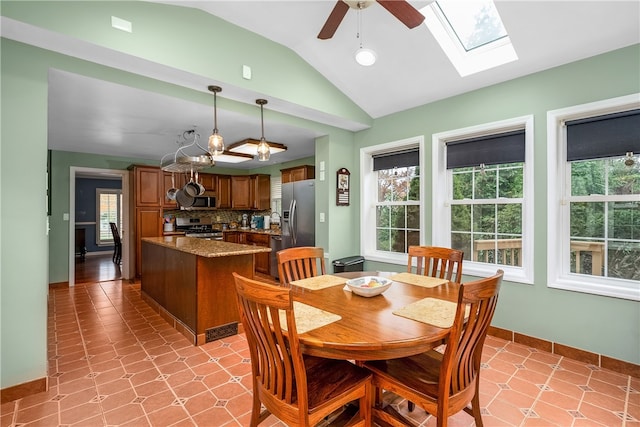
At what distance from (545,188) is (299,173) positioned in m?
3.77

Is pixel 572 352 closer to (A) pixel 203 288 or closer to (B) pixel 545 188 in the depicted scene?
(B) pixel 545 188

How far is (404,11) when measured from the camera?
190cm

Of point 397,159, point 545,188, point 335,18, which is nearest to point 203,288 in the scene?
point 335,18

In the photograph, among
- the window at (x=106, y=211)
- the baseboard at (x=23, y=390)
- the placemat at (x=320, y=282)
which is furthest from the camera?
the window at (x=106, y=211)

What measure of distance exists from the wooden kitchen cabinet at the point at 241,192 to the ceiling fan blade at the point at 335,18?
5.10m

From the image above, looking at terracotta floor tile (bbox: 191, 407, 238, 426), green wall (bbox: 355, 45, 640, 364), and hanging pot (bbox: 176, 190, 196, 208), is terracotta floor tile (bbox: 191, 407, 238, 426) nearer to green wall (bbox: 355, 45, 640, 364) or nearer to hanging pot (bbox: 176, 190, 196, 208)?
green wall (bbox: 355, 45, 640, 364)

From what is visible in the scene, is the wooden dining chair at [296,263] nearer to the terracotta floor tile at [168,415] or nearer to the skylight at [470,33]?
the terracotta floor tile at [168,415]

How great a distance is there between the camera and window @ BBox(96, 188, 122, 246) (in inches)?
361

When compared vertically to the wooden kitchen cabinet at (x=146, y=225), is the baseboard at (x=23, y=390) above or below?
below

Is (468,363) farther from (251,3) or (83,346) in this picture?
(83,346)

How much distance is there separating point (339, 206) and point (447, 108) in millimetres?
1788

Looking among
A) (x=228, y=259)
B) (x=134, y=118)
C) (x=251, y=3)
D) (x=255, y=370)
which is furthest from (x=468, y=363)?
(x=134, y=118)

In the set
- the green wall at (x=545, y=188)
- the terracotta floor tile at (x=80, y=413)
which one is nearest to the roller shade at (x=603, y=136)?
the green wall at (x=545, y=188)

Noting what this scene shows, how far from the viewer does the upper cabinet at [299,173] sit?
17.9 feet
